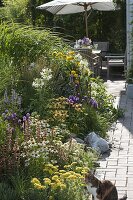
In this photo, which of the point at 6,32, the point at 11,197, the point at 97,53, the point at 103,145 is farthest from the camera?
the point at 97,53

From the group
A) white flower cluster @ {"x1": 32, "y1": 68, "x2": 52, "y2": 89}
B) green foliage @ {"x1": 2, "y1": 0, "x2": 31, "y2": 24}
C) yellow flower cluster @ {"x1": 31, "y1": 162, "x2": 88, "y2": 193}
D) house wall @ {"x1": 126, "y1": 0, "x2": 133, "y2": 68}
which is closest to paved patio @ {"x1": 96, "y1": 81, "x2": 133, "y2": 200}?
yellow flower cluster @ {"x1": 31, "y1": 162, "x2": 88, "y2": 193}

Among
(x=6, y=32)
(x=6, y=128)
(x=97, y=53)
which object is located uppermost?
(x=6, y=32)

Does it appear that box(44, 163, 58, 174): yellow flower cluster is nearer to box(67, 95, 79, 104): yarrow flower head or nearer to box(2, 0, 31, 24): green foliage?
box(67, 95, 79, 104): yarrow flower head

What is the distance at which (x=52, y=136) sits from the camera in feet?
17.3

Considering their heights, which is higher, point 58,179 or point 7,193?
point 58,179

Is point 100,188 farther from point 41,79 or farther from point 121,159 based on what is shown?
Answer: point 41,79

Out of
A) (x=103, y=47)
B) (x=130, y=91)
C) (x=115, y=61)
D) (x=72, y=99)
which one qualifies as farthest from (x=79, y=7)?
(x=72, y=99)

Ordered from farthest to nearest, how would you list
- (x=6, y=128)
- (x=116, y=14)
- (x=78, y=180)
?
(x=116, y=14) < (x=6, y=128) < (x=78, y=180)

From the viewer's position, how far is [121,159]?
245 inches

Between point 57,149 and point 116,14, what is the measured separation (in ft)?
38.3

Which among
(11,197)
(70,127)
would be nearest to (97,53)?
(70,127)

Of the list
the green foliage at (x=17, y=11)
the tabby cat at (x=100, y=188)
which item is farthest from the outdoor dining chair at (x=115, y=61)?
the tabby cat at (x=100, y=188)

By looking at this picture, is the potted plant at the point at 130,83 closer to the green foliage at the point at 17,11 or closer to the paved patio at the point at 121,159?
the paved patio at the point at 121,159

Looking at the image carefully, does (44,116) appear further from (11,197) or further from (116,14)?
(116,14)
